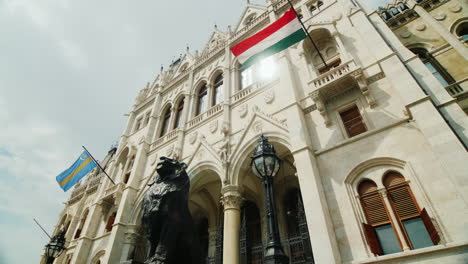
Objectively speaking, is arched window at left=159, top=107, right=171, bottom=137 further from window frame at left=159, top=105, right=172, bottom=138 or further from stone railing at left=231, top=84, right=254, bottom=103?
stone railing at left=231, top=84, right=254, bottom=103

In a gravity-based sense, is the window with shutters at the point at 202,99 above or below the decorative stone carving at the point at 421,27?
above

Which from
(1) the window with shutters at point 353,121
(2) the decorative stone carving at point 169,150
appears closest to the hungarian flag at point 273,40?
(1) the window with shutters at point 353,121

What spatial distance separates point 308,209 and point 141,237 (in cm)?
1096

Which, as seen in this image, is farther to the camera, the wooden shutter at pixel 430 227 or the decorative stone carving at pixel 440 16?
the decorative stone carving at pixel 440 16

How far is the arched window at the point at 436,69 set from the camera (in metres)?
10.3

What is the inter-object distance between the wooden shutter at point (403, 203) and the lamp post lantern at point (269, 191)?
3.85 metres

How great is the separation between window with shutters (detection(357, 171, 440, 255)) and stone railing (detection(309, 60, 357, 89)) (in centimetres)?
389

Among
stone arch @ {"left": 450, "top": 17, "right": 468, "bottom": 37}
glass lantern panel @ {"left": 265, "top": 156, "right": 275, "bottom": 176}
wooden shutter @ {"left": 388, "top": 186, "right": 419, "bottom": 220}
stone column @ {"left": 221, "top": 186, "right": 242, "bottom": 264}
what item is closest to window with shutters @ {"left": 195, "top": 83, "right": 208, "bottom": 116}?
stone column @ {"left": 221, "top": 186, "right": 242, "bottom": 264}

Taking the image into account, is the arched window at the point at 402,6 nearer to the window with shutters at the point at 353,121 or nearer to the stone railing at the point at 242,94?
the window with shutters at the point at 353,121

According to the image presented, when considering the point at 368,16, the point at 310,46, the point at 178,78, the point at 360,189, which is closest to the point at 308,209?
the point at 360,189

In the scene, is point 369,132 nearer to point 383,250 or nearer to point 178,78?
point 383,250

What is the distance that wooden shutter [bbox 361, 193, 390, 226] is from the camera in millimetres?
6633

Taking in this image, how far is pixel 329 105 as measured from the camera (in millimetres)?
9484

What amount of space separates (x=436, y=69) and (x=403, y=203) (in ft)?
26.3
